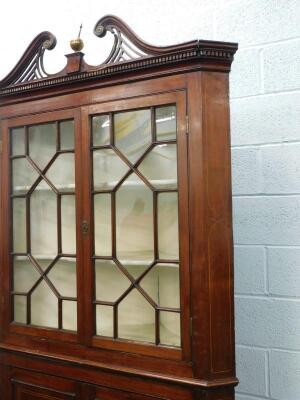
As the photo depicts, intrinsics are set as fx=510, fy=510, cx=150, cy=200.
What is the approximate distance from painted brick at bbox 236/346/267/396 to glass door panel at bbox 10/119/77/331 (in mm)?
576

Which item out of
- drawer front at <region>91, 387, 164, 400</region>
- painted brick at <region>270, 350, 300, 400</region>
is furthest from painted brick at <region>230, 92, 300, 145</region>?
drawer front at <region>91, 387, 164, 400</region>

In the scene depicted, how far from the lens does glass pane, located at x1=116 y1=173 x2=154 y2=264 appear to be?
1375 mm

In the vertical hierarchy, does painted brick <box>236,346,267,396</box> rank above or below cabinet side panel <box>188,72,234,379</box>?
below

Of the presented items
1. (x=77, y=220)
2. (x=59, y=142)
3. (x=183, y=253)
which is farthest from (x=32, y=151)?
(x=183, y=253)

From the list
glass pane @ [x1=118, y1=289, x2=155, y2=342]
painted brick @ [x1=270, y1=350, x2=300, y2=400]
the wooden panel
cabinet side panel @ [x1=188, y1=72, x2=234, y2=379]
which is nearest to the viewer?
cabinet side panel @ [x1=188, y1=72, x2=234, y2=379]

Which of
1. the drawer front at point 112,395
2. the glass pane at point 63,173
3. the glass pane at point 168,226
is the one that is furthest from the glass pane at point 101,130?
the drawer front at point 112,395

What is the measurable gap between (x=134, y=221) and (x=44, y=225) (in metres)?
0.34

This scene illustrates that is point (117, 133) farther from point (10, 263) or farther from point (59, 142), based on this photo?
point (10, 263)

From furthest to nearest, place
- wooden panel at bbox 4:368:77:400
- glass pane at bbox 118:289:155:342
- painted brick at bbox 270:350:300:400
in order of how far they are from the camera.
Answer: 1. painted brick at bbox 270:350:300:400
2. wooden panel at bbox 4:368:77:400
3. glass pane at bbox 118:289:155:342


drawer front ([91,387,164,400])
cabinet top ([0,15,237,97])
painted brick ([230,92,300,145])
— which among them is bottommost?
drawer front ([91,387,164,400])

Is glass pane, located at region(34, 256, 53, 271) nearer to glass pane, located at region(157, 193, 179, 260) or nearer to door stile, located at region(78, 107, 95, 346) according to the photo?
door stile, located at region(78, 107, 95, 346)

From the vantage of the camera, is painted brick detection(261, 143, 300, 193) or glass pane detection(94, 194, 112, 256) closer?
glass pane detection(94, 194, 112, 256)

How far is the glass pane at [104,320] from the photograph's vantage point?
1.42 metres

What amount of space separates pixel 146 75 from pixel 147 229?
0.41 m
